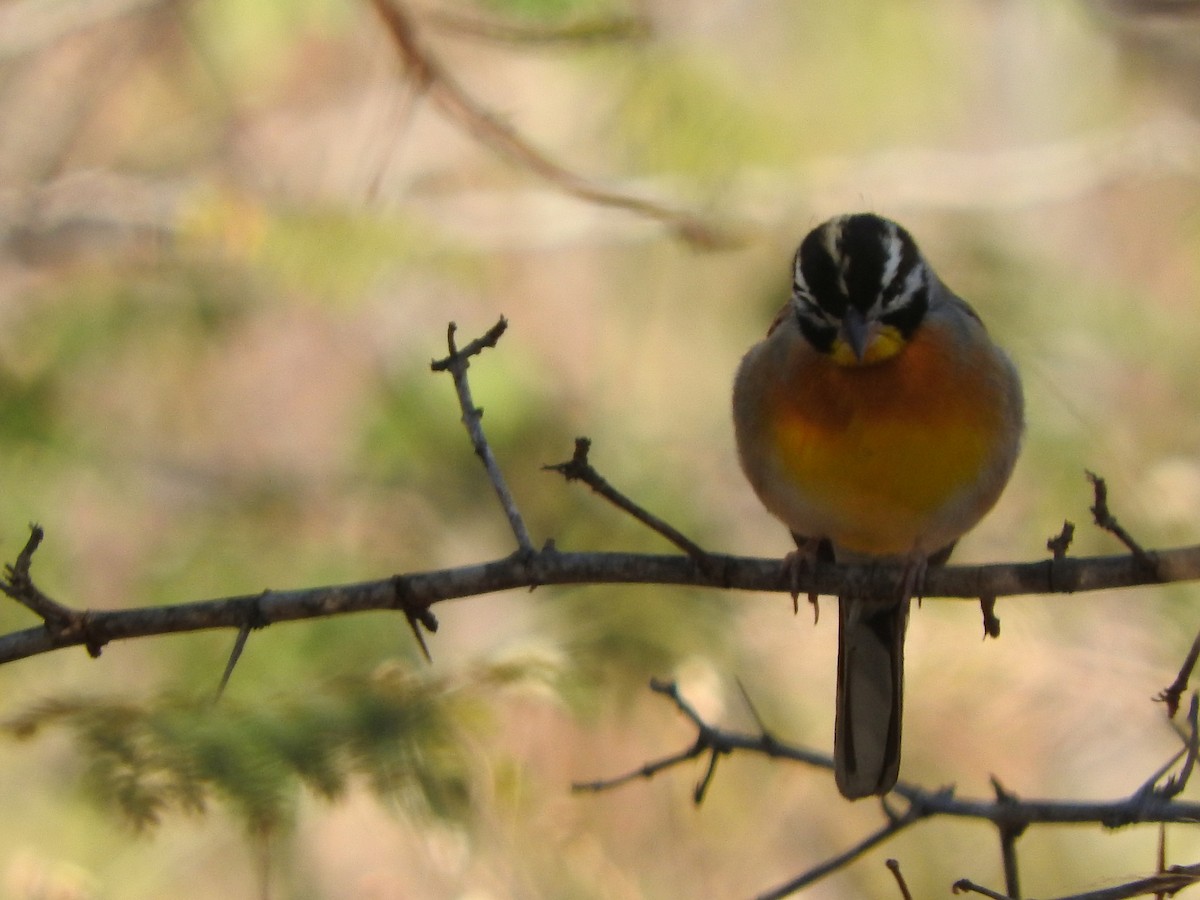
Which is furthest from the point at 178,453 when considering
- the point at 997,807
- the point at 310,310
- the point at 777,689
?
the point at 997,807

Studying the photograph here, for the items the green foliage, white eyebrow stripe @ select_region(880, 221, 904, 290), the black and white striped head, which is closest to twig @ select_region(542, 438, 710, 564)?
the green foliage

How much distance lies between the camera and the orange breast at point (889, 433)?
3.44m

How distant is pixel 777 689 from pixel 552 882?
1.77 m

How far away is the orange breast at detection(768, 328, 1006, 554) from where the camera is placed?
11.3 feet

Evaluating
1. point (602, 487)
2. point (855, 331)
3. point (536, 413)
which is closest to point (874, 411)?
point (855, 331)

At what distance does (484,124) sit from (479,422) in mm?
1441

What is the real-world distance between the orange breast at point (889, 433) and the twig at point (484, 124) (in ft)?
2.22

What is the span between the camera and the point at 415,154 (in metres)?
7.55

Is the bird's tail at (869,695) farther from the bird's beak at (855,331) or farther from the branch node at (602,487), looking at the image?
the branch node at (602,487)

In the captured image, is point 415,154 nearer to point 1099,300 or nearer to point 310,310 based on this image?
point 310,310

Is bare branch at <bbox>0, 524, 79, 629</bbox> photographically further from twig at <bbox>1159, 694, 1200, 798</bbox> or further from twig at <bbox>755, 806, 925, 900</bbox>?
twig at <bbox>1159, 694, 1200, 798</bbox>

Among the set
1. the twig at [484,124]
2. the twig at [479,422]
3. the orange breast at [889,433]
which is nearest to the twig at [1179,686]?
the twig at [479,422]

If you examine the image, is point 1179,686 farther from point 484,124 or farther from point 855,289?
point 484,124

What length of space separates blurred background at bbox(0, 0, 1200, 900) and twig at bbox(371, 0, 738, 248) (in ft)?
0.10
